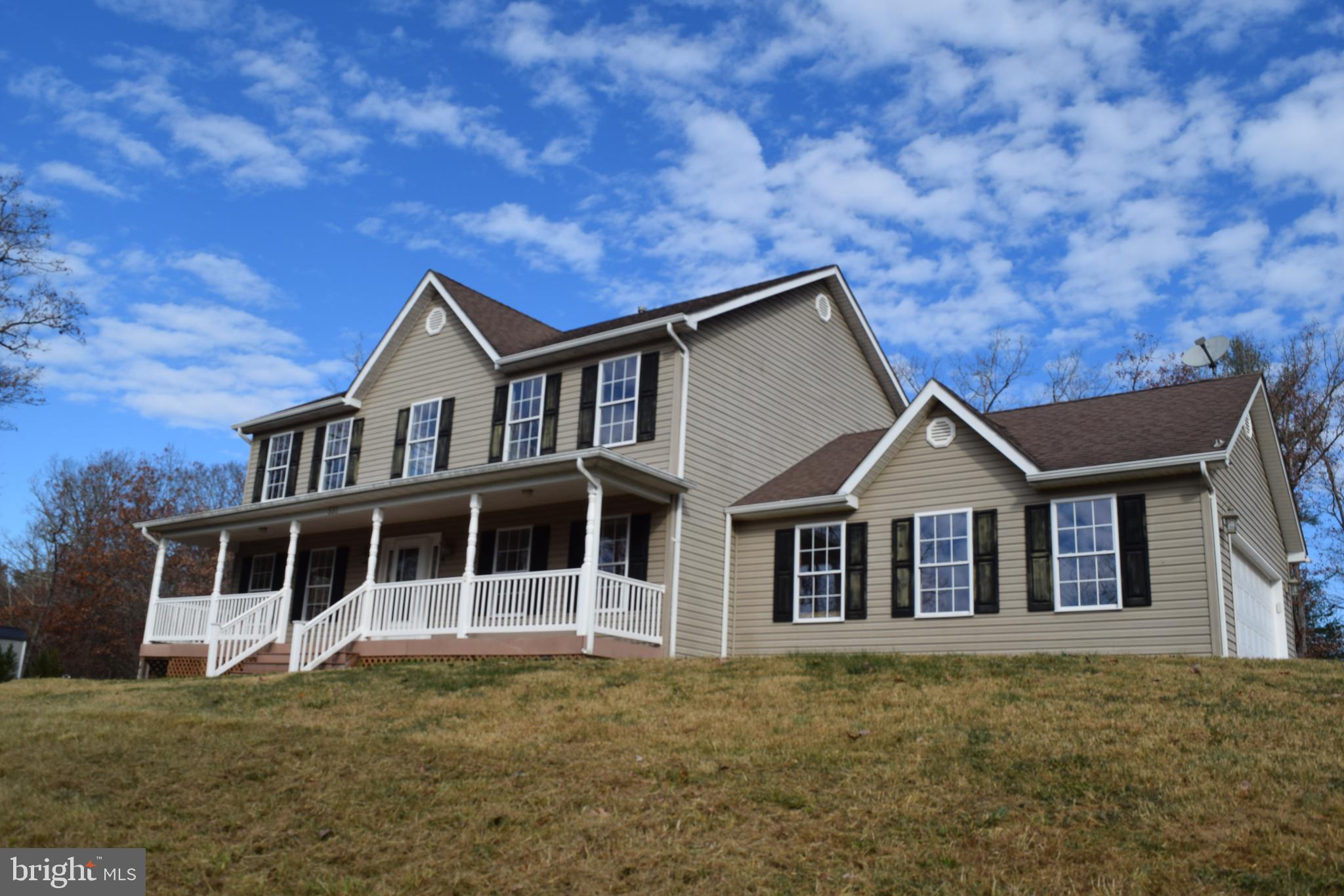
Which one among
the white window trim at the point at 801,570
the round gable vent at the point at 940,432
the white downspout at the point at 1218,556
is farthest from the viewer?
the white window trim at the point at 801,570

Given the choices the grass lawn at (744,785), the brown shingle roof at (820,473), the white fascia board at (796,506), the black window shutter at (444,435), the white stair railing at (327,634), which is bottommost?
the grass lawn at (744,785)

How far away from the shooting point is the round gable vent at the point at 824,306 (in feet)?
73.5

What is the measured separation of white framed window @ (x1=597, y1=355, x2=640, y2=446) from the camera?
19.1m

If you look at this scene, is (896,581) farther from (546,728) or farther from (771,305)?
(546,728)

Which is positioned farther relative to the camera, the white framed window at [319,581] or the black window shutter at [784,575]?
the white framed window at [319,581]

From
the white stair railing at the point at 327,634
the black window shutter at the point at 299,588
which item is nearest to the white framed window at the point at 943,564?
the white stair railing at the point at 327,634

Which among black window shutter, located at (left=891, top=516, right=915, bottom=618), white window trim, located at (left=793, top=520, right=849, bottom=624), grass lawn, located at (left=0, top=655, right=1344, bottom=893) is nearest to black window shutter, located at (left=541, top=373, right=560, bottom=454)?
white window trim, located at (left=793, top=520, right=849, bottom=624)

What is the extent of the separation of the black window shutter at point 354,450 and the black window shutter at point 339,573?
1.36 m

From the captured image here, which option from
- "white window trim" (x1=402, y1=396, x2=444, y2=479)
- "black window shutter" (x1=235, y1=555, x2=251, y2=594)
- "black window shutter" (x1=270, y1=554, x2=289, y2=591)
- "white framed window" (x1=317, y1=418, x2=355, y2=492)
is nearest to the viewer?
"white window trim" (x1=402, y1=396, x2=444, y2=479)

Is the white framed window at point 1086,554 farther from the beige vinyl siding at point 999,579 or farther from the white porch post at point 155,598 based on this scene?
the white porch post at point 155,598

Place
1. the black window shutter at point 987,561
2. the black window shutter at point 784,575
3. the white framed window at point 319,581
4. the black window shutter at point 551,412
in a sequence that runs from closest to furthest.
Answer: the black window shutter at point 987,561 → the black window shutter at point 784,575 → the black window shutter at point 551,412 → the white framed window at point 319,581

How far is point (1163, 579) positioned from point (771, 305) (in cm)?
862

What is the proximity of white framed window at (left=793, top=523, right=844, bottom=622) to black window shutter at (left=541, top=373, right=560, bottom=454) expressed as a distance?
4.48 meters

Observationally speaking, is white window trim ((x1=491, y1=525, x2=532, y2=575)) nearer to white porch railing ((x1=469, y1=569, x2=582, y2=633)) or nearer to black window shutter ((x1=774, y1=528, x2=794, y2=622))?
white porch railing ((x1=469, y1=569, x2=582, y2=633))
